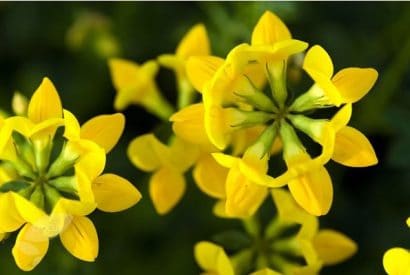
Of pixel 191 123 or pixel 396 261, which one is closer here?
pixel 396 261

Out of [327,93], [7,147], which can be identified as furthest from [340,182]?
[7,147]

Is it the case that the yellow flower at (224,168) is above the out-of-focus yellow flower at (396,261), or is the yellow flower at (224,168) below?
above

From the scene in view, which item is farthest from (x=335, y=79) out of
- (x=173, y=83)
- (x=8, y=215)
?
(x=173, y=83)

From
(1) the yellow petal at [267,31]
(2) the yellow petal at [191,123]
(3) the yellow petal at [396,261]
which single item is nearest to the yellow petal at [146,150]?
(2) the yellow petal at [191,123]

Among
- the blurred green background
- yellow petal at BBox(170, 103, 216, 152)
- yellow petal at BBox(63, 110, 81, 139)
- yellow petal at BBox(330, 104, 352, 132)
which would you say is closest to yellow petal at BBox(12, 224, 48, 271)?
yellow petal at BBox(63, 110, 81, 139)

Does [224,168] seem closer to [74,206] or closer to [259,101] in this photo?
[259,101]

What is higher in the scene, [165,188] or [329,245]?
[165,188]

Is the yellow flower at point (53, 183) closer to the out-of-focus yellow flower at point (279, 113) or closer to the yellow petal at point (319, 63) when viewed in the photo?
the out-of-focus yellow flower at point (279, 113)
